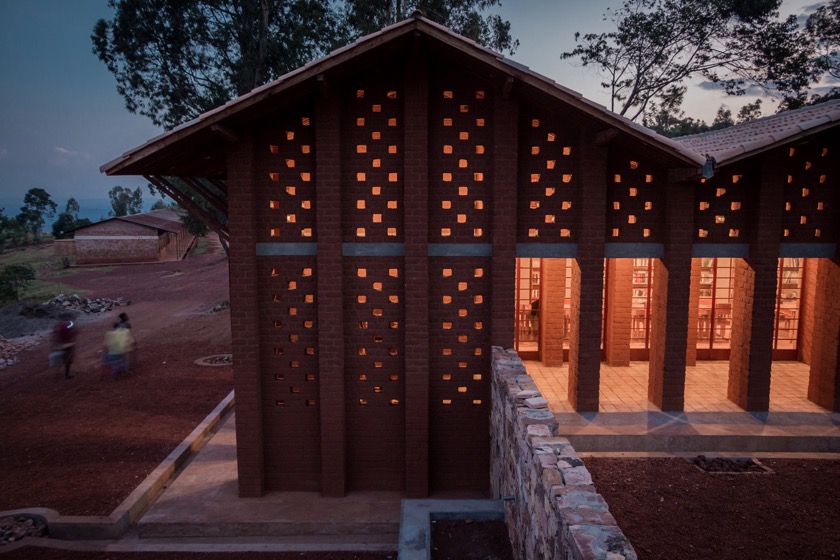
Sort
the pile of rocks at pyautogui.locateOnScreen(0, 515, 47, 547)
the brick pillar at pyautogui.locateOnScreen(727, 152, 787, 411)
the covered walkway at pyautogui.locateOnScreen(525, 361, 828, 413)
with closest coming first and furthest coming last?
the pile of rocks at pyautogui.locateOnScreen(0, 515, 47, 547)
the brick pillar at pyautogui.locateOnScreen(727, 152, 787, 411)
the covered walkway at pyautogui.locateOnScreen(525, 361, 828, 413)

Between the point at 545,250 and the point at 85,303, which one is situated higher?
the point at 545,250

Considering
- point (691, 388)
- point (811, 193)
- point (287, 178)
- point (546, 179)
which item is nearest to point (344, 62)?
point (287, 178)

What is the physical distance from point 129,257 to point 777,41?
4211 centimetres

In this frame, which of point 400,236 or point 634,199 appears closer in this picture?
point 400,236

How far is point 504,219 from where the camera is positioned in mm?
7176

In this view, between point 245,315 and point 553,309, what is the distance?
6.67 m

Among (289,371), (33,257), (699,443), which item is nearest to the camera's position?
(289,371)

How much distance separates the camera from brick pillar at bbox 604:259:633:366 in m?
10.5

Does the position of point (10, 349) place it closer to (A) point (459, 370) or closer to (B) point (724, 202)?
(A) point (459, 370)

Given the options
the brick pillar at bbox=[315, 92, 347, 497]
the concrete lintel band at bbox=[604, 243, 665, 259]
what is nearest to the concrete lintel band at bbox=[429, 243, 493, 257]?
the brick pillar at bbox=[315, 92, 347, 497]

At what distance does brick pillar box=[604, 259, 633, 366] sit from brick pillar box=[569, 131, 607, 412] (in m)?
2.91

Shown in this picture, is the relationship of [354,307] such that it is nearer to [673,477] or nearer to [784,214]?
[673,477]

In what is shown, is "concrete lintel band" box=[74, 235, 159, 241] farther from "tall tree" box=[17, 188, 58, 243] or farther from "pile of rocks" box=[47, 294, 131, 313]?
"tall tree" box=[17, 188, 58, 243]

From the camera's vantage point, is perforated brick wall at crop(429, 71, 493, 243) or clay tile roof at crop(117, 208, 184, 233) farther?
clay tile roof at crop(117, 208, 184, 233)
